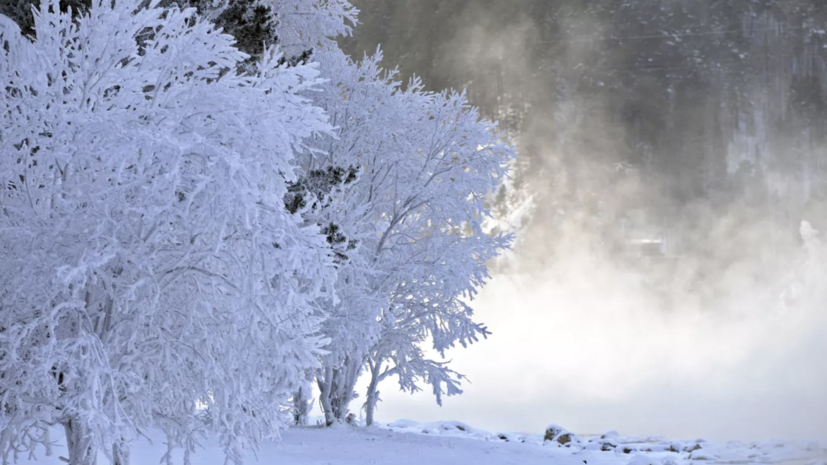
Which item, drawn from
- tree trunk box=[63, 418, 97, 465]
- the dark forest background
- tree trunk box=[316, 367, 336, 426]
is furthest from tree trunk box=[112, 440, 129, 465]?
the dark forest background

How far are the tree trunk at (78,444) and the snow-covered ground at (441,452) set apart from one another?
6.73 ft

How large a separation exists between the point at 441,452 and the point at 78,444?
661cm

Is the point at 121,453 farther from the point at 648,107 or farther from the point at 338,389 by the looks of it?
the point at 648,107

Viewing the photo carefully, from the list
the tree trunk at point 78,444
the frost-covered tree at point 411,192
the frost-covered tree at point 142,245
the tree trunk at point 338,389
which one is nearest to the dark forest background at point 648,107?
the frost-covered tree at point 411,192

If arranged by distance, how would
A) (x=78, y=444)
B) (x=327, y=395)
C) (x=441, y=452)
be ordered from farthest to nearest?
(x=327, y=395)
(x=441, y=452)
(x=78, y=444)

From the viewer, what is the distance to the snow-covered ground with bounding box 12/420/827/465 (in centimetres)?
1118

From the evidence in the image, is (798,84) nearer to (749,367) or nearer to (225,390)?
(749,367)

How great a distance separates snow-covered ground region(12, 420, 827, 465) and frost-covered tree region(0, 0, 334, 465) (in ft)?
7.83

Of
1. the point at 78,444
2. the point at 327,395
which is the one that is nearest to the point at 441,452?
the point at 327,395

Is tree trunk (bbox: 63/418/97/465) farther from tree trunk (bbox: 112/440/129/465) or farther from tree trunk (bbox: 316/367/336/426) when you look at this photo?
tree trunk (bbox: 316/367/336/426)

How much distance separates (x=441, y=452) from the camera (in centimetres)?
1288


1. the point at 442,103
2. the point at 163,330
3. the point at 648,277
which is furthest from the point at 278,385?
the point at 648,277

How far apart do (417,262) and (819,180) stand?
87418 mm

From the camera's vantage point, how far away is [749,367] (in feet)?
201
